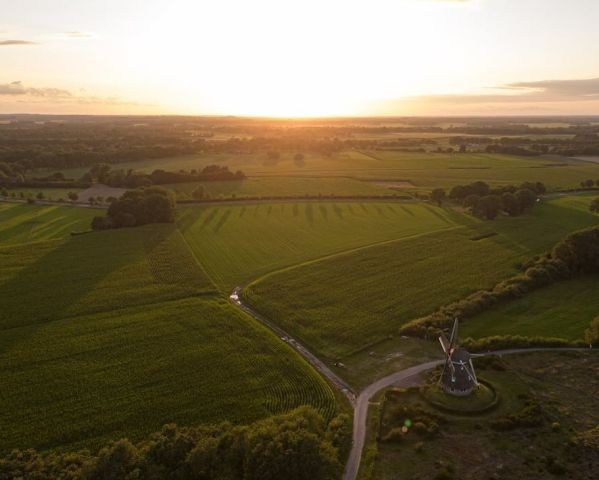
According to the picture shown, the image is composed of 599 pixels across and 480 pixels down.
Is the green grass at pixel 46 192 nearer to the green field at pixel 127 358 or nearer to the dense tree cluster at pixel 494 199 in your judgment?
the green field at pixel 127 358

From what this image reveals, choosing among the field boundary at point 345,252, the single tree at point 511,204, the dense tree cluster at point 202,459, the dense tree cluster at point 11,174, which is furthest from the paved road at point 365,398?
the dense tree cluster at point 11,174

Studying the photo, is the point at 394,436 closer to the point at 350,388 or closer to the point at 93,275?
the point at 350,388

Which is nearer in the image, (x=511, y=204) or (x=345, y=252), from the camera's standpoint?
(x=345, y=252)

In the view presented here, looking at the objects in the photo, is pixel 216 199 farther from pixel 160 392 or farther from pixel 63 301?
pixel 160 392

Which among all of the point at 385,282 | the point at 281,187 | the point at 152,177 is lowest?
the point at 385,282

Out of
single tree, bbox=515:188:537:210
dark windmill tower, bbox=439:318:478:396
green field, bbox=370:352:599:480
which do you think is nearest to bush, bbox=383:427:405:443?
green field, bbox=370:352:599:480

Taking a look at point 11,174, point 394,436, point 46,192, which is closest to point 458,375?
point 394,436
